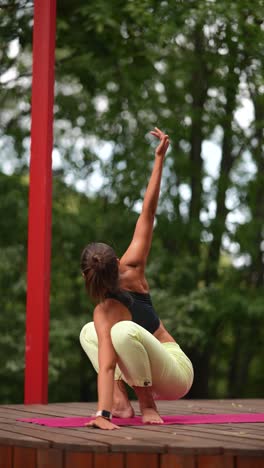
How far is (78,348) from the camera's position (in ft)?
33.2

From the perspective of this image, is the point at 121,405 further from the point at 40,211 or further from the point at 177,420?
the point at 40,211

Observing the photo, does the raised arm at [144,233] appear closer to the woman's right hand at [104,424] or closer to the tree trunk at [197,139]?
the woman's right hand at [104,424]

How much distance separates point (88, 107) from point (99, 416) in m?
7.13

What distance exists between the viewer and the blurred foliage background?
891 cm

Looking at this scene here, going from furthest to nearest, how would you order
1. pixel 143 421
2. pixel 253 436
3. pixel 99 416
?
pixel 143 421 → pixel 99 416 → pixel 253 436

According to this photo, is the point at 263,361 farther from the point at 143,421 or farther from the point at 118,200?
the point at 143,421

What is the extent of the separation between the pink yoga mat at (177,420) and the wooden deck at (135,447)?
152 mm

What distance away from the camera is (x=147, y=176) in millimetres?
9289

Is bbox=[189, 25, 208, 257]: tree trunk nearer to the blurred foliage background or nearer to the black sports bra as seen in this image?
the blurred foliage background

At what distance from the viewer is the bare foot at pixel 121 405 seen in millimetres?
3828

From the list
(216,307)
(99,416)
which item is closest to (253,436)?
(99,416)

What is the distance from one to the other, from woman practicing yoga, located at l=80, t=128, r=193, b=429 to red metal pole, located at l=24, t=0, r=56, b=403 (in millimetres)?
1119

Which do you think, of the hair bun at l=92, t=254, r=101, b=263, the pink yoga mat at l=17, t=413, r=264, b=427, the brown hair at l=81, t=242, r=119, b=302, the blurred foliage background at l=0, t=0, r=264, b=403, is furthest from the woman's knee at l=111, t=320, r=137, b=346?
the blurred foliage background at l=0, t=0, r=264, b=403

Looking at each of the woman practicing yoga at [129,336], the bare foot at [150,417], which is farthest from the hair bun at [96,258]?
the bare foot at [150,417]
